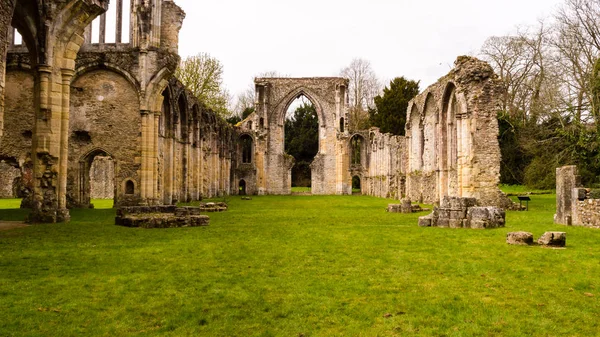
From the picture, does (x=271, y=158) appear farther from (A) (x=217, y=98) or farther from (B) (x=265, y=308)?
(B) (x=265, y=308)

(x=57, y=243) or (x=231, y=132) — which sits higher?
(x=231, y=132)

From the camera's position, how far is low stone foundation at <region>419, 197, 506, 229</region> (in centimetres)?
1120

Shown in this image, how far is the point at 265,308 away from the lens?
4.54m

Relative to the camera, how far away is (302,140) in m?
50.8

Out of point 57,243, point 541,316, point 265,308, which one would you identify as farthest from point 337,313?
point 57,243

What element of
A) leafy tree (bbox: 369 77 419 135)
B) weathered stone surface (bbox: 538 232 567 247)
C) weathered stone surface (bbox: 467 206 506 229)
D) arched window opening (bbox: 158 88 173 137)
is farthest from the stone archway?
weathered stone surface (bbox: 538 232 567 247)

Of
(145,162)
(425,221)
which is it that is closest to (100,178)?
(145,162)

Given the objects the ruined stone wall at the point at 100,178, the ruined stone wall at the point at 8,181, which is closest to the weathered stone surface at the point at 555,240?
the ruined stone wall at the point at 100,178

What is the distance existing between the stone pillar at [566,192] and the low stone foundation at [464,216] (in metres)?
1.48

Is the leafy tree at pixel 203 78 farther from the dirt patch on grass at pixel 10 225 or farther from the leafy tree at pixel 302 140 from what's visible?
the dirt patch on grass at pixel 10 225

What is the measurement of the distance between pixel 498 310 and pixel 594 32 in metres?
22.4

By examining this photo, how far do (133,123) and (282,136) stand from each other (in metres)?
23.9

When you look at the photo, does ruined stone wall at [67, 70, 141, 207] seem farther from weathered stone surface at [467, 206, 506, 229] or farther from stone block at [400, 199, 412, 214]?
weathered stone surface at [467, 206, 506, 229]

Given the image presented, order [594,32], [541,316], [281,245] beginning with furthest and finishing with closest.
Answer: [594,32] < [281,245] < [541,316]
